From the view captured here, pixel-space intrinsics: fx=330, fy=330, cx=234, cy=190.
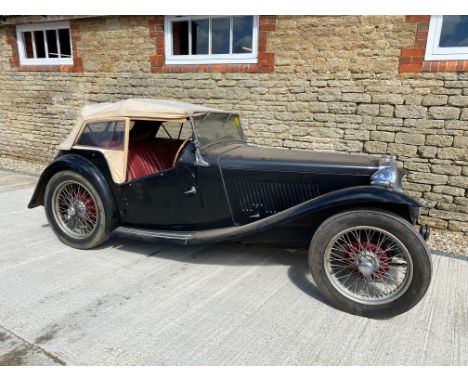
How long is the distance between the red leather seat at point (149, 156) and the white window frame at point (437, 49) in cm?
351

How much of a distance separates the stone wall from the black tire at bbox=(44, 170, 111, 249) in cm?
307

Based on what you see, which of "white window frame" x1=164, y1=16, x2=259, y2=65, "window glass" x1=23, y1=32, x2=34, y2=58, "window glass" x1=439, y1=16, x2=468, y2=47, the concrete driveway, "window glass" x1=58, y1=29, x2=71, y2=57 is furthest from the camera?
"window glass" x1=23, y1=32, x2=34, y2=58

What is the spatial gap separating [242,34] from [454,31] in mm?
3024

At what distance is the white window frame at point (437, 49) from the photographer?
4.22m

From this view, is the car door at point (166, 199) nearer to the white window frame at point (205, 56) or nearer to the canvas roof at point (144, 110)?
the canvas roof at point (144, 110)

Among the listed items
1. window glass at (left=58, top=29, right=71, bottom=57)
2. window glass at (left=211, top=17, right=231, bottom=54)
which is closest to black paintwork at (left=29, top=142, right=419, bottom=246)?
window glass at (left=211, top=17, right=231, bottom=54)

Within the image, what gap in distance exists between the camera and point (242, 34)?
18.0ft

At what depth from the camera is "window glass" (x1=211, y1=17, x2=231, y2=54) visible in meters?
5.62

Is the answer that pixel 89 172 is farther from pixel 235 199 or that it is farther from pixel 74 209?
pixel 235 199

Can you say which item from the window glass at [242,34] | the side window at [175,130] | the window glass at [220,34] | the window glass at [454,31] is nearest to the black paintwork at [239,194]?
the side window at [175,130]

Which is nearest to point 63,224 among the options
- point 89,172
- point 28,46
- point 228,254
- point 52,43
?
point 89,172

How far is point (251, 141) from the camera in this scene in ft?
18.6

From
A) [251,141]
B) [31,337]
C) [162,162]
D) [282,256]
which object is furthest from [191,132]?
[251,141]

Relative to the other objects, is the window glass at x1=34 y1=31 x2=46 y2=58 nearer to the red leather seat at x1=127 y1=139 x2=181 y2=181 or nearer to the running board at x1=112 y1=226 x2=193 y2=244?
the red leather seat at x1=127 y1=139 x2=181 y2=181
